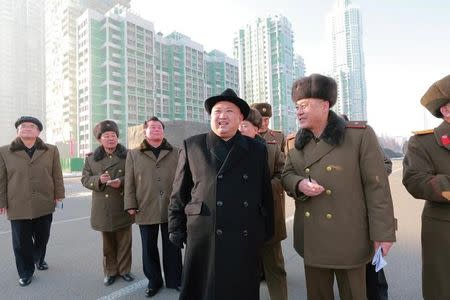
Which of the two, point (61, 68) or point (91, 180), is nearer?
point (91, 180)

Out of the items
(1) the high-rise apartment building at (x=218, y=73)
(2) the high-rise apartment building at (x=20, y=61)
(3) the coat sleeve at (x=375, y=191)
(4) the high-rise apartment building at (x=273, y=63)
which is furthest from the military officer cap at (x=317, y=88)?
(4) the high-rise apartment building at (x=273, y=63)

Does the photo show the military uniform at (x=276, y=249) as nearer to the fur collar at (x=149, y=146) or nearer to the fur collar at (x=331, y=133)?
the fur collar at (x=331, y=133)

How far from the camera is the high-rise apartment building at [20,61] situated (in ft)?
270

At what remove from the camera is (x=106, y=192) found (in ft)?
14.0

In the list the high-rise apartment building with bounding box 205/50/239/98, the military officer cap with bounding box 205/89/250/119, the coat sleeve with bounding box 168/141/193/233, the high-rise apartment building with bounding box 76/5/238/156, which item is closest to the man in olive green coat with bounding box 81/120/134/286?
the coat sleeve with bounding box 168/141/193/233

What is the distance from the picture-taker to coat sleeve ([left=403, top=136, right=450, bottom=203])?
87.3 inches

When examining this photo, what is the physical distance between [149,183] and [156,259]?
2.87 ft

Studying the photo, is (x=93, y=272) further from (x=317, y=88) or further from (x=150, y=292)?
(x=317, y=88)

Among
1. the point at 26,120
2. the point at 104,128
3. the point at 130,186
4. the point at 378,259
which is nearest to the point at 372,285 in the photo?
the point at 378,259

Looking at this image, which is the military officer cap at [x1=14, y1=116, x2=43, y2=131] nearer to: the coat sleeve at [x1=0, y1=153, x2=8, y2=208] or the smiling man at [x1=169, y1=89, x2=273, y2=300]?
the coat sleeve at [x1=0, y1=153, x2=8, y2=208]

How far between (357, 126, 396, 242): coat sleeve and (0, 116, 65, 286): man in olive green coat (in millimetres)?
4107

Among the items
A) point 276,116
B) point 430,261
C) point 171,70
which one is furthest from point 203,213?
point 276,116

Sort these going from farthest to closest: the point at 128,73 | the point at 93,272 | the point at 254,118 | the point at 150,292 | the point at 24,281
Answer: the point at 128,73
the point at 93,272
the point at 24,281
the point at 150,292
the point at 254,118

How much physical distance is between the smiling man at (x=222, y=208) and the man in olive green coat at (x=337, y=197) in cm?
33
